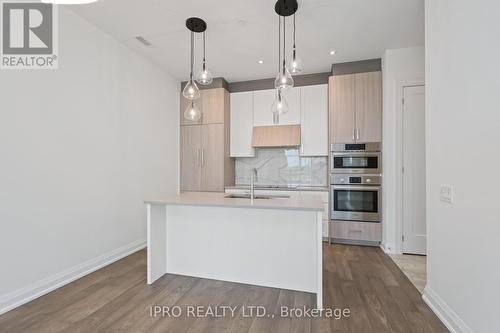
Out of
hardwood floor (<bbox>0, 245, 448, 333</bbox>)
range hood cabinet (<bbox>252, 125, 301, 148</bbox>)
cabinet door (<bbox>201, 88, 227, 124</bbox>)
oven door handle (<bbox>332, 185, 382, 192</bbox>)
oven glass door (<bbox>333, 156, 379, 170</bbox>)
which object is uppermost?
cabinet door (<bbox>201, 88, 227, 124</bbox>)

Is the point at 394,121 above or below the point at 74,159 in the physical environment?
above

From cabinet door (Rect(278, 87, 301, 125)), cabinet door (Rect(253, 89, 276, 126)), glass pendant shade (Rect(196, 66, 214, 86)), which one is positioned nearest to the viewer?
glass pendant shade (Rect(196, 66, 214, 86))

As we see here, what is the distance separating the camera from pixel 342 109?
374 centimetres

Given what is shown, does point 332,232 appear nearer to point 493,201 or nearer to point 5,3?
point 493,201

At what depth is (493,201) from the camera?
1.37 m

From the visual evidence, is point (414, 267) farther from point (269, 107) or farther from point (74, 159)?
point (74, 159)

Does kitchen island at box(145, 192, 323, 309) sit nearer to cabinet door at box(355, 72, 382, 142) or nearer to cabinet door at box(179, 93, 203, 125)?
cabinet door at box(355, 72, 382, 142)

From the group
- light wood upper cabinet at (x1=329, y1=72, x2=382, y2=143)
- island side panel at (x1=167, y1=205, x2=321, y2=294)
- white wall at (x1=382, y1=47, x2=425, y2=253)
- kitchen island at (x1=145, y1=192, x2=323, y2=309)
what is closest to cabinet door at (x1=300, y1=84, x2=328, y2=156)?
light wood upper cabinet at (x1=329, y1=72, x2=382, y2=143)

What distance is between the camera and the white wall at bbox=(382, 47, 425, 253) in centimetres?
331

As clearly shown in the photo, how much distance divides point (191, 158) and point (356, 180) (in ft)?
9.62

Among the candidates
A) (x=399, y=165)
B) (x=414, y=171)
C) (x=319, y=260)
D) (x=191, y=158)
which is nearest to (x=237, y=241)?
(x=319, y=260)

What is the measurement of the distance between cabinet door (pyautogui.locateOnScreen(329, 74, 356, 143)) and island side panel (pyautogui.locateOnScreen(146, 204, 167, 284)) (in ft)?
9.14

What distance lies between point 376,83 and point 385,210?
192 cm

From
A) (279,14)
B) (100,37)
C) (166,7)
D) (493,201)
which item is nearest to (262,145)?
(279,14)
